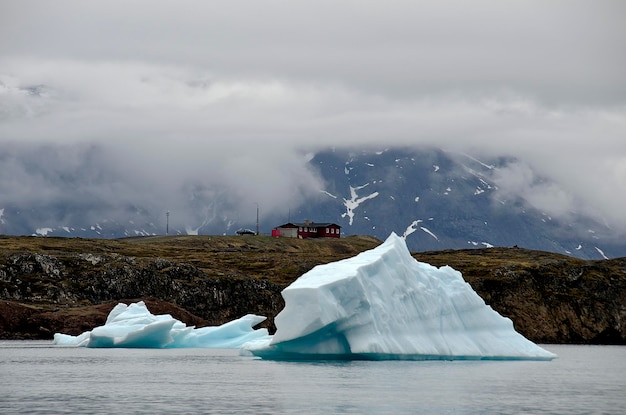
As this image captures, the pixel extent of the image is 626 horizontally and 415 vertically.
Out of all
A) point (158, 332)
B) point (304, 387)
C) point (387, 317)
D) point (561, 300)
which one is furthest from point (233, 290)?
point (304, 387)

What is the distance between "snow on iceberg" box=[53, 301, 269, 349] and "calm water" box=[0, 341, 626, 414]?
12.3m

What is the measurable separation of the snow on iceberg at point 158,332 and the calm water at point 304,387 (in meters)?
12.3

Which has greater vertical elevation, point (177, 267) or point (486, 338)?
point (177, 267)

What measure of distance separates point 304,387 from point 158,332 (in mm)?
36214

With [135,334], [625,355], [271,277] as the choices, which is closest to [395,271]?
[135,334]

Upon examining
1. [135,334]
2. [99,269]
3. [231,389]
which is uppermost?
[99,269]

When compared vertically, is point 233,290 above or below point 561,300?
above

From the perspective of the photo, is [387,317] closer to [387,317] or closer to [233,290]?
[387,317]

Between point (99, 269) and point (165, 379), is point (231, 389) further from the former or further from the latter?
point (99, 269)

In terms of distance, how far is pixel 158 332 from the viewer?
77688mm

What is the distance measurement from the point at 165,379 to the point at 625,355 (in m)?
46.7

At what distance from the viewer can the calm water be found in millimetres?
36562

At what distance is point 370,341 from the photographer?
171 feet

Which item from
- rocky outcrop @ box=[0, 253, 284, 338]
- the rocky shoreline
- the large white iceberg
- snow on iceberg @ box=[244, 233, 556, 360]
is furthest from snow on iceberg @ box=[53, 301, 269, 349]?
rocky outcrop @ box=[0, 253, 284, 338]
